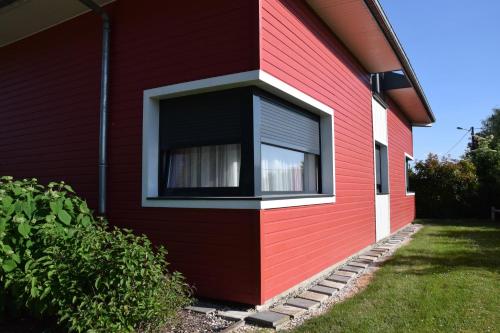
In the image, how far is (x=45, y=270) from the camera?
359cm

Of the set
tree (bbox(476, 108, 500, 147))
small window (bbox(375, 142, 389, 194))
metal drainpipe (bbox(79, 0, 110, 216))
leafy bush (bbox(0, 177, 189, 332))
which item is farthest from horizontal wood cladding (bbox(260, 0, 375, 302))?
tree (bbox(476, 108, 500, 147))

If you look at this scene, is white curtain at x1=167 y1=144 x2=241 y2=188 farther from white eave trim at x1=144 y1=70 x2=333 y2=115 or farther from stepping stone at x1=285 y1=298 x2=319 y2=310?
stepping stone at x1=285 y1=298 x2=319 y2=310

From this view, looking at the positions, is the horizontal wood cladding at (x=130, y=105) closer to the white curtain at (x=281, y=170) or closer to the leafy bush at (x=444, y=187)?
the white curtain at (x=281, y=170)

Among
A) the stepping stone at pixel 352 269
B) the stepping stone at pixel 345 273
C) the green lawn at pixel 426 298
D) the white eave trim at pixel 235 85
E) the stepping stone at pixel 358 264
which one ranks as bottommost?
the green lawn at pixel 426 298

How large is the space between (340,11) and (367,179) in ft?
12.6

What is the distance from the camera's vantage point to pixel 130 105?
5457 millimetres

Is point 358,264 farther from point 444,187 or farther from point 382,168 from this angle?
point 444,187

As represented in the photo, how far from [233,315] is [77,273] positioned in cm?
161

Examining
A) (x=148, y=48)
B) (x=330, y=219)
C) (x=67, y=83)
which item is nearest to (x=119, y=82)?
(x=148, y=48)

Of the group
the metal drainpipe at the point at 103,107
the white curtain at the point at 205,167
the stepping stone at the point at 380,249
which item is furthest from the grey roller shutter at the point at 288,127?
the stepping stone at the point at 380,249

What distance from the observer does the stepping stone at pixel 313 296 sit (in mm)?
4801

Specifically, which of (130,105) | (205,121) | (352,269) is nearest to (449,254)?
(352,269)

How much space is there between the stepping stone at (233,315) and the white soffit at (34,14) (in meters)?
4.61

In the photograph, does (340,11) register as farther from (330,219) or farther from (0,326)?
(0,326)
